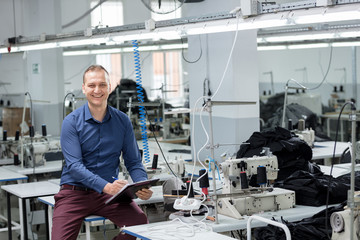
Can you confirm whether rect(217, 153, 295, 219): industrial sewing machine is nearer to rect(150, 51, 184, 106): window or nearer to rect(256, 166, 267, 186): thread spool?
rect(256, 166, 267, 186): thread spool

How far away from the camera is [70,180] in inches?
140

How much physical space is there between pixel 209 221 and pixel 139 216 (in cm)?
43

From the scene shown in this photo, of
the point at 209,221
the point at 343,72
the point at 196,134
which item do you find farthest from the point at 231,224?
the point at 343,72

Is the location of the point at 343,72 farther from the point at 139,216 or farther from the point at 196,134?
the point at 139,216

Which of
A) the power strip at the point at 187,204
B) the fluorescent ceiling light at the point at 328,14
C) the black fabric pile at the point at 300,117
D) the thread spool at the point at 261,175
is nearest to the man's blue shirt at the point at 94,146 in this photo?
the power strip at the point at 187,204

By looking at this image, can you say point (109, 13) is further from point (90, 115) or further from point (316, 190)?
point (316, 190)

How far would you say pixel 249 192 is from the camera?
3.51m

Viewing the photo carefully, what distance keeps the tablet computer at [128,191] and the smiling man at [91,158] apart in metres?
0.07

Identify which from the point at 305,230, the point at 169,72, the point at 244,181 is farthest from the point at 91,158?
the point at 169,72

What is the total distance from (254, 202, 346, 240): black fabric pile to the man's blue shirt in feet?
2.80

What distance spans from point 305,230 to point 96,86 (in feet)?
4.87

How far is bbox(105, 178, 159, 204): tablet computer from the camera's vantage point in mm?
3237

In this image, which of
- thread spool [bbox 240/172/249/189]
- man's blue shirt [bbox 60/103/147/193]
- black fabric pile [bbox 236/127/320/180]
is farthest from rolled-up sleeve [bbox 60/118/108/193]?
black fabric pile [bbox 236/127/320/180]

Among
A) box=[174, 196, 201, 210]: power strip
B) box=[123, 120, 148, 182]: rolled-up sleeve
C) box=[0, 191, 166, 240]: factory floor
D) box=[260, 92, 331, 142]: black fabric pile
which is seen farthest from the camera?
box=[260, 92, 331, 142]: black fabric pile
